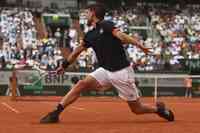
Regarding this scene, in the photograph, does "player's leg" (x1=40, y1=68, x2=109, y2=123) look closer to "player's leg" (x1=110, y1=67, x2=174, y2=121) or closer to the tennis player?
the tennis player

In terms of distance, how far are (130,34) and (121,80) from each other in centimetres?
2614

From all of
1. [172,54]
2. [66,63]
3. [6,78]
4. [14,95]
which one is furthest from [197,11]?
[66,63]

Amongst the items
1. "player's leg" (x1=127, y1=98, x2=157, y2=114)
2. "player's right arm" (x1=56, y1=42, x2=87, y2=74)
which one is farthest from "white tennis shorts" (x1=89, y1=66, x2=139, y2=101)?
"player's right arm" (x1=56, y1=42, x2=87, y2=74)

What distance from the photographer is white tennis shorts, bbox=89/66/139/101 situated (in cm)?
1105

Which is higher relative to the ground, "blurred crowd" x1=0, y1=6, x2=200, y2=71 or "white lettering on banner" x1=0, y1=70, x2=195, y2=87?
"blurred crowd" x1=0, y1=6, x2=200, y2=71

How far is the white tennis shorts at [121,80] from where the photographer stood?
11.1m

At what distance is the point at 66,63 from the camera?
11570 mm

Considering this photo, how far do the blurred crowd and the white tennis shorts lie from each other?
18.0 m

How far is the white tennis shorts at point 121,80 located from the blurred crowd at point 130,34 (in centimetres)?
1799

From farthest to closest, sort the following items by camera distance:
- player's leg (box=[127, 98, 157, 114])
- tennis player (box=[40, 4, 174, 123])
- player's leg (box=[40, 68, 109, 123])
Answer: player's leg (box=[127, 98, 157, 114]) → player's leg (box=[40, 68, 109, 123]) → tennis player (box=[40, 4, 174, 123])

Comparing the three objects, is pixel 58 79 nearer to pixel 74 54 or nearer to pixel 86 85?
pixel 74 54

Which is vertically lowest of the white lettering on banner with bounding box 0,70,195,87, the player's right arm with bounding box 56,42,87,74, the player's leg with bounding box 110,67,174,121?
the white lettering on banner with bounding box 0,70,195,87

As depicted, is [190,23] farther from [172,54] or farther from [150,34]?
[172,54]

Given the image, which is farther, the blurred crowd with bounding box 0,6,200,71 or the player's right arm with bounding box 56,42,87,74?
the blurred crowd with bounding box 0,6,200,71
